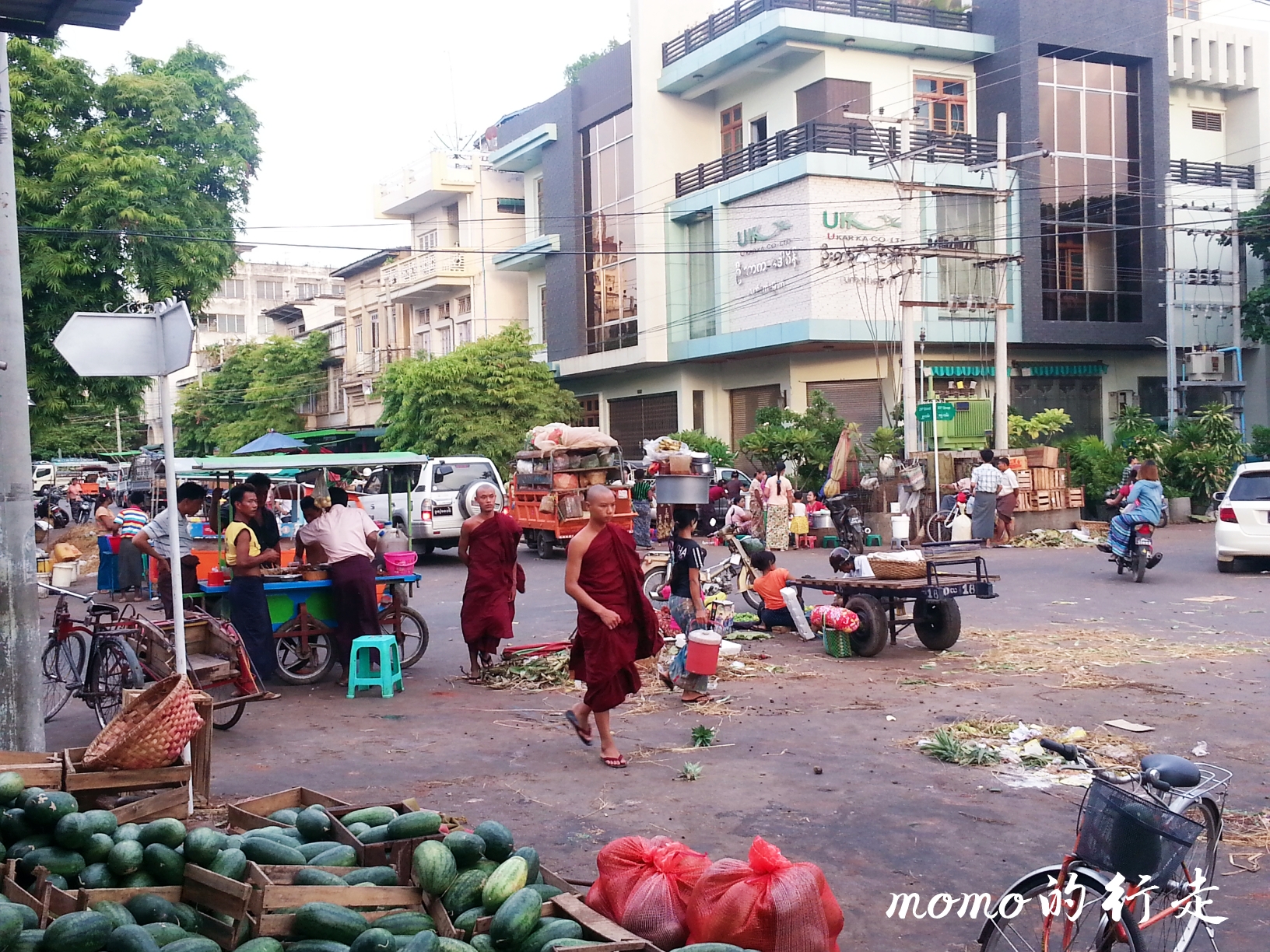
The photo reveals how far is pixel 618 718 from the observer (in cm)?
886

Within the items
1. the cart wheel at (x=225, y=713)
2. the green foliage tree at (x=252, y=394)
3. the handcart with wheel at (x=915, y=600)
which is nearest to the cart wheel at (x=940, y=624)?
the handcart with wheel at (x=915, y=600)

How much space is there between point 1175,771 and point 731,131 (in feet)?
107

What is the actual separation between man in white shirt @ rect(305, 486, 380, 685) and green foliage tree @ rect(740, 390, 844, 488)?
16302 mm

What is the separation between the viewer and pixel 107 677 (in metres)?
8.30

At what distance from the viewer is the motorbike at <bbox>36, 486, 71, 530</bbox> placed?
119 ft

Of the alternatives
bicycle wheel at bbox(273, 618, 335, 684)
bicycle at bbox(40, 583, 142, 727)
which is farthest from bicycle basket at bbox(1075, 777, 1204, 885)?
bicycle wheel at bbox(273, 618, 335, 684)

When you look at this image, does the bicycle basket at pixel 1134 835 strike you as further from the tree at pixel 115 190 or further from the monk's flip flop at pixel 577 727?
the tree at pixel 115 190

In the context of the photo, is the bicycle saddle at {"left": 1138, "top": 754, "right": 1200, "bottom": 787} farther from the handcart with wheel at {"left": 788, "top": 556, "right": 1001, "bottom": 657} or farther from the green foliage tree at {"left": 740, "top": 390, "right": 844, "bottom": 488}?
the green foliage tree at {"left": 740, "top": 390, "right": 844, "bottom": 488}

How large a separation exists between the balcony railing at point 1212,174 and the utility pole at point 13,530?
1357 inches

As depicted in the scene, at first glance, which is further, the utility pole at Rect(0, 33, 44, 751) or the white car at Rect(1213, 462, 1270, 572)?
the white car at Rect(1213, 462, 1270, 572)

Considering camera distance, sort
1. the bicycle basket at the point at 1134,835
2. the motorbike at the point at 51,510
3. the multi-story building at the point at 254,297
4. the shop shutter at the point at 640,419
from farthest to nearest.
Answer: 1. the multi-story building at the point at 254,297
2. the motorbike at the point at 51,510
3. the shop shutter at the point at 640,419
4. the bicycle basket at the point at 1134,835

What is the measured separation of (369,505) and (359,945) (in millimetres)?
20505

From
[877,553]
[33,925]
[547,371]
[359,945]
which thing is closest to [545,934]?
[359,945]

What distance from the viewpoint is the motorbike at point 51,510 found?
119 feet
